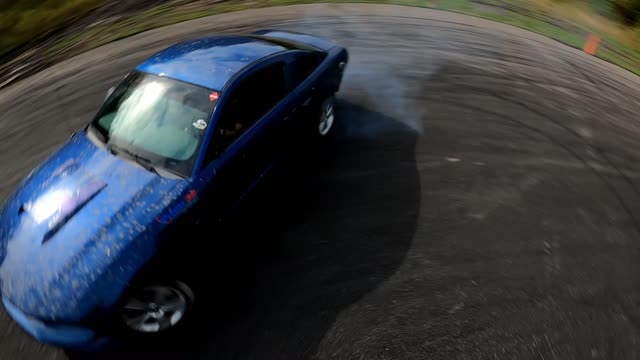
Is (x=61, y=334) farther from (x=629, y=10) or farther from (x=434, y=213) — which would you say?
(x=629, y=10)

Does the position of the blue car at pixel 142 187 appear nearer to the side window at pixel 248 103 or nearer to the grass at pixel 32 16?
the side window at pixel 248 103

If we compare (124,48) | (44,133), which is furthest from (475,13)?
(44,133)

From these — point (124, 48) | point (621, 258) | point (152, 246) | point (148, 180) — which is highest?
point (148, 180)

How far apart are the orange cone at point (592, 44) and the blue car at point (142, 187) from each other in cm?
683

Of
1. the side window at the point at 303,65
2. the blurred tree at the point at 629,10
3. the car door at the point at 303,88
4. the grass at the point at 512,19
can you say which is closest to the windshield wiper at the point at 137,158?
the car door at the point at 303,88

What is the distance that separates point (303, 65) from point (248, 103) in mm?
1132

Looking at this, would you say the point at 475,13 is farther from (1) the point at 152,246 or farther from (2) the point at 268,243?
(1) the point at 152,246

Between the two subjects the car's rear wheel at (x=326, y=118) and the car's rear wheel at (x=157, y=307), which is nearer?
the car's rear wheel at (x=157, y=307)

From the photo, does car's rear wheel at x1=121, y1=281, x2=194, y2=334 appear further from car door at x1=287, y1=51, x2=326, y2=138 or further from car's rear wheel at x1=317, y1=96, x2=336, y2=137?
car's rear wheel at x1=317, y1=96, x2=336, y2=137

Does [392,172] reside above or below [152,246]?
below

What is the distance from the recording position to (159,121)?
4.16 metres

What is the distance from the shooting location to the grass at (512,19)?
8820 mm

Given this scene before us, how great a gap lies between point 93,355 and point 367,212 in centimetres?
303

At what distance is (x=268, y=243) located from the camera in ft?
15.5
